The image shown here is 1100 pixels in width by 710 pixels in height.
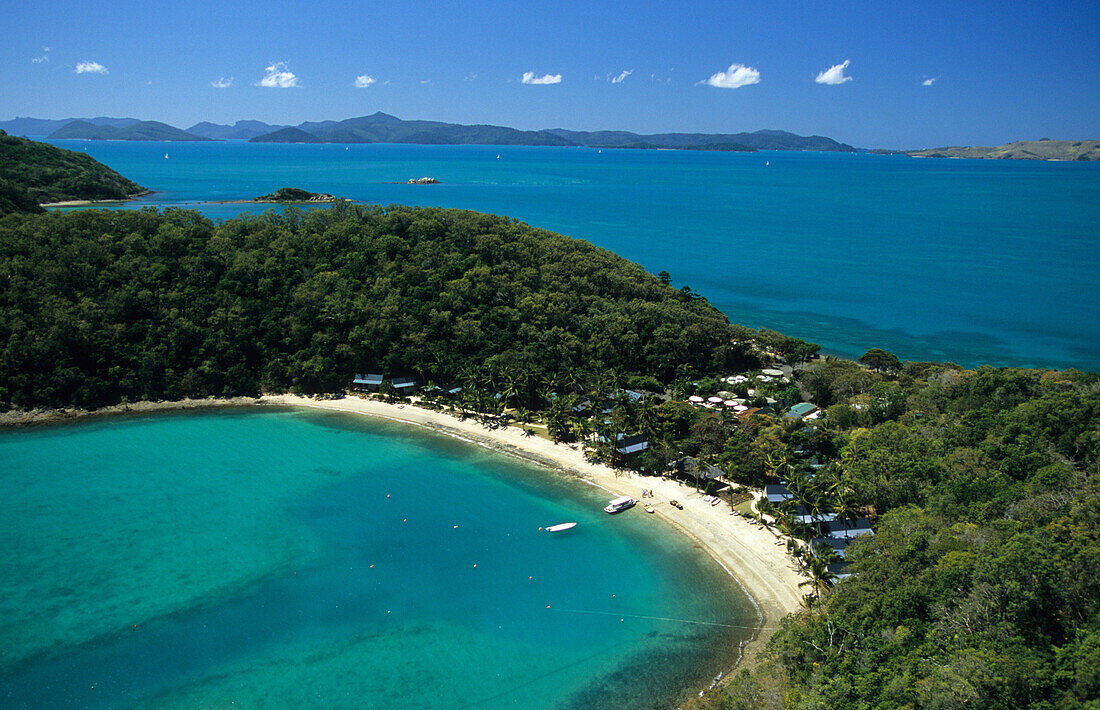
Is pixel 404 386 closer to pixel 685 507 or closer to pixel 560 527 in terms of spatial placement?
pixel 560 527

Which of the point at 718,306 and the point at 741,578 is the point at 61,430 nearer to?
the point at 741,578

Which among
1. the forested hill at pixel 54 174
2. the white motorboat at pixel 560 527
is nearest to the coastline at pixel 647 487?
the white motorboat at pixel 560 527

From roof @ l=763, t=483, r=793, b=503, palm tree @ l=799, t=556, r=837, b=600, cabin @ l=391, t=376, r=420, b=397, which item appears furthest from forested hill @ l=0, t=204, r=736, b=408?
palm tree @ l=799, t=556, r=837, b=600

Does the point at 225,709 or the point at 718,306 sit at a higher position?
the point at 718,306

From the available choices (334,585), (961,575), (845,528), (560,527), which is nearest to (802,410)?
(845,528)

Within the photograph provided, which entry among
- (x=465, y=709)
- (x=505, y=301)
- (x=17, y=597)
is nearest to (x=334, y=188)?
(x=505, y=301)

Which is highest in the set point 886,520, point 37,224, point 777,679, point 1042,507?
point 37,224
